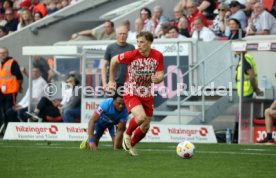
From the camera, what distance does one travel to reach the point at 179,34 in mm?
24656

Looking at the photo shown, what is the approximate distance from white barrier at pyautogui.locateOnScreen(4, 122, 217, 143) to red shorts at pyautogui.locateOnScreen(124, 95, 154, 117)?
498 cm

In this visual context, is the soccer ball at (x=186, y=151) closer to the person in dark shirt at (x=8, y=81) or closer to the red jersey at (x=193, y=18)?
the red jersey at (x=193, y=18)

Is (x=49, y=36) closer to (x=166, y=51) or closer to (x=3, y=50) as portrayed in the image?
(x=3, y=50)

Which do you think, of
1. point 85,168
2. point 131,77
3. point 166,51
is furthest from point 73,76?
point 85,168

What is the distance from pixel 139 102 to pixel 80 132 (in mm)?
6107

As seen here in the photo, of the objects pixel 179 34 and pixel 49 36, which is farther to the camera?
pixel 49 36

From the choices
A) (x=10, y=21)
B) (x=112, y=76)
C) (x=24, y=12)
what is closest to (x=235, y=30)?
(x=112, y=76)

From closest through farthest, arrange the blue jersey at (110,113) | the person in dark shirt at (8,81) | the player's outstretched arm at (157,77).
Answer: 1. the player's outstretched arm at (157,77)
2. the blue jersey at (110,113)
3. the person in dark shirt at (8,81)

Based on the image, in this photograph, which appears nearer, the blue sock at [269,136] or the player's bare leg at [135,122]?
the player's bare leg at [135,122]

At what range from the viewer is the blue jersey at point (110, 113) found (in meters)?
17.5

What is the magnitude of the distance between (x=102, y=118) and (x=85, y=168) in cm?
451

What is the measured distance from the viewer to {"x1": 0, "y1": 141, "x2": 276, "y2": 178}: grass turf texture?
41.2ft

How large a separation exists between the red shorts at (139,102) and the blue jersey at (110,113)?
55.1 inches

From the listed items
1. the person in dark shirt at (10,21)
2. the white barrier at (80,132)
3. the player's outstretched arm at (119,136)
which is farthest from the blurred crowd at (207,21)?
the player's outstretched arm at (119,136)
